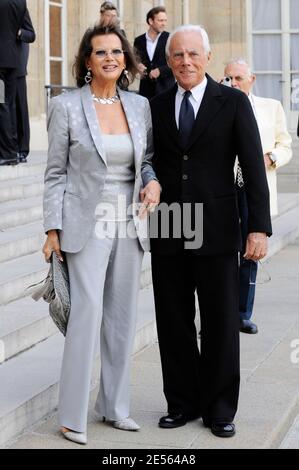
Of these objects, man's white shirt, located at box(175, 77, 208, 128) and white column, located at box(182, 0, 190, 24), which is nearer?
man's white shirt, located at box(175, 77, 208, 128)

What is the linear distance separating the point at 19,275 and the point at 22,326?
1093 mm

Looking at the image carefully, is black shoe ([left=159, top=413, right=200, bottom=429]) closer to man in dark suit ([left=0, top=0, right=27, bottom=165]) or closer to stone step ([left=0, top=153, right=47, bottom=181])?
stone step ([left=0, top=153, right=47, bottom=181])

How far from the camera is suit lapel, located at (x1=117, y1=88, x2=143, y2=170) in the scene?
5.04 m

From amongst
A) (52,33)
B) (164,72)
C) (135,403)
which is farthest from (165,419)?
(52,33)

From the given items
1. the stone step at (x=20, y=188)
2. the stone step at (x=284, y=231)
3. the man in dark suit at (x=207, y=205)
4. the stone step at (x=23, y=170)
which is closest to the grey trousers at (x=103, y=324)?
the man in dark suit at (x=207, y=205)

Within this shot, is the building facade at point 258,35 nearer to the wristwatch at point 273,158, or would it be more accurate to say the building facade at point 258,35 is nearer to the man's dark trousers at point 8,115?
the man's dark trousers at point 8,115

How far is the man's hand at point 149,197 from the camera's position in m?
5.00

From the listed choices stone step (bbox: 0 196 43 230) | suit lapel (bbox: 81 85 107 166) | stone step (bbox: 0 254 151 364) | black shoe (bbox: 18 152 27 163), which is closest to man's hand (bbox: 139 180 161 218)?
suit lapel (bbox: 81 85 107 166)

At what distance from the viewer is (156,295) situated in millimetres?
5371

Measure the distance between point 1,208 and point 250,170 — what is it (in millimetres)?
4399

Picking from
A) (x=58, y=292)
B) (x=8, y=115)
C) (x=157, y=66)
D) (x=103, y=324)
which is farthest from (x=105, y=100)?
(x=157, y=66)

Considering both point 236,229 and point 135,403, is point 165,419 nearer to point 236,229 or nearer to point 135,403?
point 135,403

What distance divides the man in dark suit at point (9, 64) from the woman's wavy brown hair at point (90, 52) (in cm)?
515

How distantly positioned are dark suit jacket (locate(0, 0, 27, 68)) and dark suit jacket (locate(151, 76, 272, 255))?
5425 millimetres
